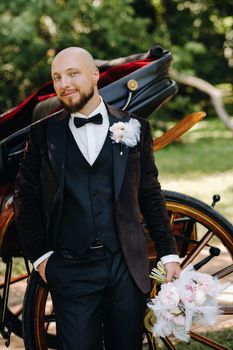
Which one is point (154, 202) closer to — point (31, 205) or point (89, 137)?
point (89, 137)

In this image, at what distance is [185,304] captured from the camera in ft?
7.21

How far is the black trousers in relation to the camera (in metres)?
2.26

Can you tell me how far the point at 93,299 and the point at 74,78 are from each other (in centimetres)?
82

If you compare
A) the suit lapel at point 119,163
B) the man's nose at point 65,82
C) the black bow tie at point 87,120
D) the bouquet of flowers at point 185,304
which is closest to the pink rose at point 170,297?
the bouquet of flowers at point 185,304

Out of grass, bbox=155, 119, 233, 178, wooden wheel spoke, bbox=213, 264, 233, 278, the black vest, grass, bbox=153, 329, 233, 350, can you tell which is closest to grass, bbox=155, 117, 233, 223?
grass, bbox=155, 119, 233, 178

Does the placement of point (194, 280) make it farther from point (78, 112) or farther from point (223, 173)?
point (223, 173)

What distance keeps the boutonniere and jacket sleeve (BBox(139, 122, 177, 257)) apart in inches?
3.4

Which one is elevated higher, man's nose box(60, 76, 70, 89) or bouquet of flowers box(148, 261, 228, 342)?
man's nose box(60, 76, 70, 89)

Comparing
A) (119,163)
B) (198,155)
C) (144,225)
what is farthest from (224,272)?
(198,155)

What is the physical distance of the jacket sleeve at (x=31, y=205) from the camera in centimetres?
234

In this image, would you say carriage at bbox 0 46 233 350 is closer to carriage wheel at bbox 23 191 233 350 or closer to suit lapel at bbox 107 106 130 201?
carriage wheel at bbox 23 191 233 350

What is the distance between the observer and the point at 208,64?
18.9 metres

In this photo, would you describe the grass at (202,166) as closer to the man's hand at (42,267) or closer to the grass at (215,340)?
the grass at (215,340)

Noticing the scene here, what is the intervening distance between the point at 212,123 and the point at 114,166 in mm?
14753
